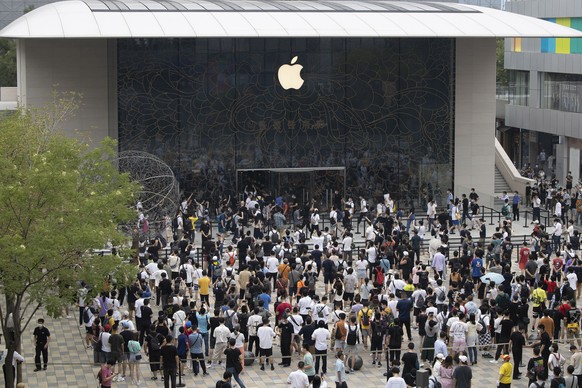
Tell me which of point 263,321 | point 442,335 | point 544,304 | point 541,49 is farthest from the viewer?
point 541,49

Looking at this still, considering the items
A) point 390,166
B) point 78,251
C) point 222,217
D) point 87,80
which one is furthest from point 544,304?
point 87,80

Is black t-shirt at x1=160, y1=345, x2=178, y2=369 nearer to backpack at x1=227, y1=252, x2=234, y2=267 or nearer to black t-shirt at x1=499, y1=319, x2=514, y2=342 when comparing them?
black t-shirt at x1=499, y1=319, x2=514, y2=342

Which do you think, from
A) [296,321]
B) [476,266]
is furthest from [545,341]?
[476,266]

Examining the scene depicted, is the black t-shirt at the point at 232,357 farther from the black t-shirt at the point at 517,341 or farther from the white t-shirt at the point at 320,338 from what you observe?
the black t-shirt at the point at 517,341

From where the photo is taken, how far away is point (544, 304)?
2872 cm

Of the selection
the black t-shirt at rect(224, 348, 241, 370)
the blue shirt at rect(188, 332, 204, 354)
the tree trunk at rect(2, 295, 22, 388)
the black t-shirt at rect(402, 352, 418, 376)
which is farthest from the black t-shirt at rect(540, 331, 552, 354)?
the tree trunk at rect(2, 295, 22, 388)

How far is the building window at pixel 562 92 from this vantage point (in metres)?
59.1

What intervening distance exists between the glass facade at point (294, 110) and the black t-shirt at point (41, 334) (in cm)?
2118

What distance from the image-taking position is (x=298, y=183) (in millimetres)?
48375

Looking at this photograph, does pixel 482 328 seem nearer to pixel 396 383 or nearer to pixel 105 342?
pixel 396 383

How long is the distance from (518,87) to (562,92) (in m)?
7.48

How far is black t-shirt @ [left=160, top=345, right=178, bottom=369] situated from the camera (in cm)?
2467

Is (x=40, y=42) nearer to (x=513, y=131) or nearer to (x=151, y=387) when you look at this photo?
(x=151, y=387)

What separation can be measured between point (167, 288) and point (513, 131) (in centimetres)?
4443
